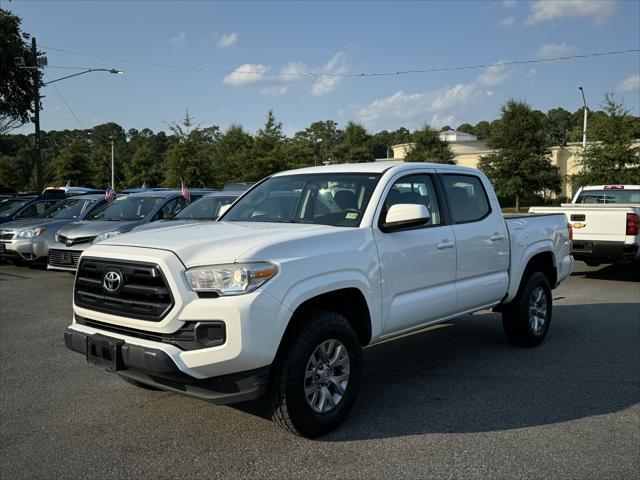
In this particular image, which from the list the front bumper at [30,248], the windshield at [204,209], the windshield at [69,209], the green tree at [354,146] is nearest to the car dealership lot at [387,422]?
the windshield at [204,209]

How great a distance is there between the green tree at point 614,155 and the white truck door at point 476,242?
23.7 meters

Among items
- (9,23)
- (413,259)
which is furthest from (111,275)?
(9,23)

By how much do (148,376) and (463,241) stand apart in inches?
116

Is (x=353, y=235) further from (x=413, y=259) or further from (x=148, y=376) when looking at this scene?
(x=148, y=376)

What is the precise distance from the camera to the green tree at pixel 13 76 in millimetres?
30625

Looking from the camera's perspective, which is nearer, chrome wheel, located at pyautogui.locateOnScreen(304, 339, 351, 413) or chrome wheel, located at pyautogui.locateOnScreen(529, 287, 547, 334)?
chrome wheel, located at pyautogui.locateOnScreen(304, 339, 351, 413)

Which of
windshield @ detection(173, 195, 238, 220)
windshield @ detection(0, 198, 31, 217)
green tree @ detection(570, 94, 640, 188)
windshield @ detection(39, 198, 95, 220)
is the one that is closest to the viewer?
windshield @ detection(173, 195, 238, 220)

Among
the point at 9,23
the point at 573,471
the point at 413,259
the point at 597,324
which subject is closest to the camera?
the point at 573,471

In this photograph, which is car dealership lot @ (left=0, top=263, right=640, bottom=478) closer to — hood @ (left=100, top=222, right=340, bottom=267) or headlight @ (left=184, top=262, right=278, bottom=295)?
headlight @ (left=184, top=262, right=278, bottom=295)

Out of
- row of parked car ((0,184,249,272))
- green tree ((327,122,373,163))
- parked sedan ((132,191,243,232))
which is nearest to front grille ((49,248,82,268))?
row of parked car ((0,184,249,272))

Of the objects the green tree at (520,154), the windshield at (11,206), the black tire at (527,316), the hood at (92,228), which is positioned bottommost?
the black tire at (527,316)

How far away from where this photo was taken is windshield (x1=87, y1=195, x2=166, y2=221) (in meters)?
11.7

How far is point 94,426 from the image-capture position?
4.26 meters

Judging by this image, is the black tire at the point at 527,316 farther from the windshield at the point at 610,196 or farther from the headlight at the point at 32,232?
the headlight at the point at 32,232
